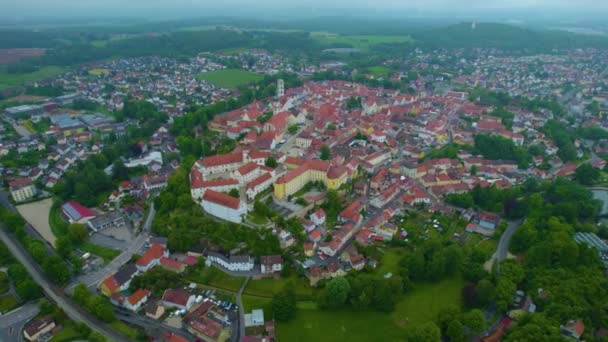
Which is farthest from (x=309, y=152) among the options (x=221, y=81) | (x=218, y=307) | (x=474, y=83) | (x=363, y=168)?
(x=474, y=83)

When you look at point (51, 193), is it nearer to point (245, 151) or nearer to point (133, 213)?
point (133, 213)

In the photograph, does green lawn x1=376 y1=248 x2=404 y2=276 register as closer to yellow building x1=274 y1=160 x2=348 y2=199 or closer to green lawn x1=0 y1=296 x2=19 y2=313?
yellow building x1=274 y1=160 x2=348 y2=199

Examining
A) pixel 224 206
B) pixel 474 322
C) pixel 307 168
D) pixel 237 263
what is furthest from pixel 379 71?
pixel 474 322

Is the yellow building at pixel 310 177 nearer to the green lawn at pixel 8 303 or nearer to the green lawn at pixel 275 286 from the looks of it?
the green lawn at pixel 275 286

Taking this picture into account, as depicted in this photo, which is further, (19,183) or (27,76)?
(27,76)

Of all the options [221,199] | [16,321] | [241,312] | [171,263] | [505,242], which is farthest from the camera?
[505,242]

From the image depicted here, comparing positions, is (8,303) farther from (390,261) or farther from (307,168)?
(390,261)

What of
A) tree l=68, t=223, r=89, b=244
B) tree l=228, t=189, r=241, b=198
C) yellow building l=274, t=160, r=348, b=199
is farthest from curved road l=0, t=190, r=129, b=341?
yellow building l=274, t=160, r=348, b=199
